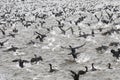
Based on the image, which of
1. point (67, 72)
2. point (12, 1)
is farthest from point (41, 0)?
point (67, 72)

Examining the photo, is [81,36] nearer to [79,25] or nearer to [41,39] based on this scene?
[41,39]

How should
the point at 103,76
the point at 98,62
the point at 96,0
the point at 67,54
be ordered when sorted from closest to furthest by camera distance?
the point at 103,76, the point at 98,62, the point at 67,54, the point at 96,0

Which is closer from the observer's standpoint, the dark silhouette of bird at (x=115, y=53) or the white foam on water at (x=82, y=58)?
the dark silhouette of bird at (x=115, y=53)

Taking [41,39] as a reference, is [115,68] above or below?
below

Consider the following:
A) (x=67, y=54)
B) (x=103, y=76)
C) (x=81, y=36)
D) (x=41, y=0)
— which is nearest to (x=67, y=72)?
(x=103, y=76)

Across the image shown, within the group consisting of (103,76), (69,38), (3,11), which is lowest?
(103,76)

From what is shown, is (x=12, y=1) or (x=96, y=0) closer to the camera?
(x=96, y=0)

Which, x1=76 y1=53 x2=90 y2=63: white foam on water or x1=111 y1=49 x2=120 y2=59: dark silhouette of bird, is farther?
x1=76 y1=53 x2=90 y2=63: white foam on water

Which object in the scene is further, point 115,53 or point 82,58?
point 82,58

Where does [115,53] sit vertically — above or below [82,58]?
above

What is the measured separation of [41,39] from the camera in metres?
26.0

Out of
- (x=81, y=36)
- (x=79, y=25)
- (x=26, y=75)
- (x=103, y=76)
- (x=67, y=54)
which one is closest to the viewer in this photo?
(x=103, y=76)

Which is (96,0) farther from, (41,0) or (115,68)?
(115,68)

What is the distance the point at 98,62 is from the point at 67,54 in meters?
2.96
